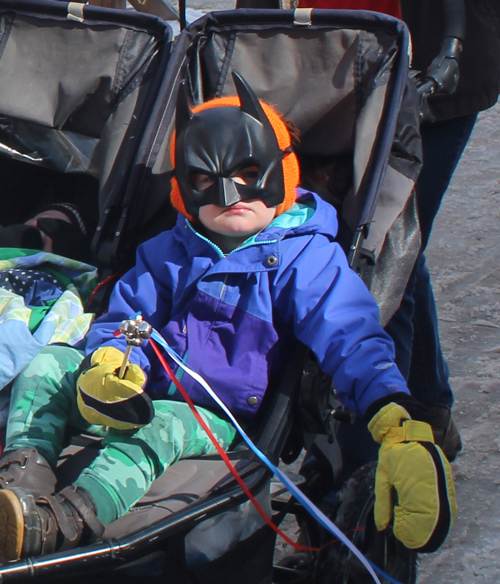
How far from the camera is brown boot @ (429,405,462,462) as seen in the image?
9.55 feet

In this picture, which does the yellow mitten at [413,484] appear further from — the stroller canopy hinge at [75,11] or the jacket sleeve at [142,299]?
the stroller canopy hinge at [75,11]

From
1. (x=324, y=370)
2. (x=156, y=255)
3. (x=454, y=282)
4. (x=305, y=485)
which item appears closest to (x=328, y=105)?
(x=156, y=255)

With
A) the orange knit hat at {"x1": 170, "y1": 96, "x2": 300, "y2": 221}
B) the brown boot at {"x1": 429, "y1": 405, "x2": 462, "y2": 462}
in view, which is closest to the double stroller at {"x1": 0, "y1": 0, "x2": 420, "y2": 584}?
the orange knit hat at {"x1": 170, "y1": 96, "x2": 300, "y2": 221}

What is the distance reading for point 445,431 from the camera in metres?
2.93

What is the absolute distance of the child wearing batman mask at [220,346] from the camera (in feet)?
5.78

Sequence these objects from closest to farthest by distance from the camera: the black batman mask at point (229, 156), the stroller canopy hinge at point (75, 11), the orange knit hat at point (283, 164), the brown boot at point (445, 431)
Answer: the black batman mask at point (229, 156) → the orange knit hat at point (283, 164) → the stroller canopy hinge at point (75, 11) → the brown boot at point (445, 431)

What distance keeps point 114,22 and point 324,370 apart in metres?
1.51

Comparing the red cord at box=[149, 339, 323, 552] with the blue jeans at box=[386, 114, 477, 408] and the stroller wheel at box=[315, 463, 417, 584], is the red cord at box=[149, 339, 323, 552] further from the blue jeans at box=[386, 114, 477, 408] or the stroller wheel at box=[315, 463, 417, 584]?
the blue jeans at box=[386, 114, 477, 408]

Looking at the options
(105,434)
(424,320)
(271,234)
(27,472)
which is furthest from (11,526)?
(424,320)

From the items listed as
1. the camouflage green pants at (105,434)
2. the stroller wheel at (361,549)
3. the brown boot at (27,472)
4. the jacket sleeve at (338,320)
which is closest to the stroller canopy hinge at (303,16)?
the jacket sleeve at (338,320)

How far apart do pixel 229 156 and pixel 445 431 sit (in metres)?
1.38

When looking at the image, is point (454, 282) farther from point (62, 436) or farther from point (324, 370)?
point (62, 436)

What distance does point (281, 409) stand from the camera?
1.98m

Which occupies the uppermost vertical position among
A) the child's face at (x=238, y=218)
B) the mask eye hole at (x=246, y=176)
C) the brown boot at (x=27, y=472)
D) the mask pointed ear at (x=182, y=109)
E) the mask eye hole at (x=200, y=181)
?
the mask pointed ear at (x=182, y=109)
